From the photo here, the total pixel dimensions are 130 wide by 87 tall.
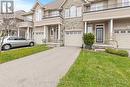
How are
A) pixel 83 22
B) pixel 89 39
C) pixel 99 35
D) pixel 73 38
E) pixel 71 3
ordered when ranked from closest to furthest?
pixel 89 39 < pixel 99 35 < pixel 83 22 < pixel 73 38 < pixel 71 3

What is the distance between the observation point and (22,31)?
1310 inches

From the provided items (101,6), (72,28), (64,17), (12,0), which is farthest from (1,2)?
(101,6)

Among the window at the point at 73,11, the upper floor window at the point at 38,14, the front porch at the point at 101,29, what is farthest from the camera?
→ the upper floor window at the point at 38,14

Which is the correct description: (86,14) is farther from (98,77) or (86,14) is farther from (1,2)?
(98,77)

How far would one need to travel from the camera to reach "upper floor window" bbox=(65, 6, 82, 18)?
23.3m

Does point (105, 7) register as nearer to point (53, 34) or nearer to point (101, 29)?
point (101, 29)

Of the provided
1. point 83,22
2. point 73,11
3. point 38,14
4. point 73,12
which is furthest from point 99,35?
point 38,14

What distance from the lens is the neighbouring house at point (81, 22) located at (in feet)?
61.9

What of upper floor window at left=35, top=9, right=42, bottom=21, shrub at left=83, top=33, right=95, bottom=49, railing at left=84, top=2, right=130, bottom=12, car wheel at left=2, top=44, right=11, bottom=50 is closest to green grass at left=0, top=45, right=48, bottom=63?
car wheel at left=2, top=44, right=11, bottom=50

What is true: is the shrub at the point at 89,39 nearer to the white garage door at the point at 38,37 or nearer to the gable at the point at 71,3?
the gable at the point at 71,3

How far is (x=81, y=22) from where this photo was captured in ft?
74.1

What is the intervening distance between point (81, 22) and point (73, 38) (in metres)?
3.04

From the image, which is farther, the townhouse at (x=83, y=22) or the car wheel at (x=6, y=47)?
the car wheel at (x=6, y=47)

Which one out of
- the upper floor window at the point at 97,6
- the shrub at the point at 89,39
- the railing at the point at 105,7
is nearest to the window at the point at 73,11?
the railing at the point at 105,7
